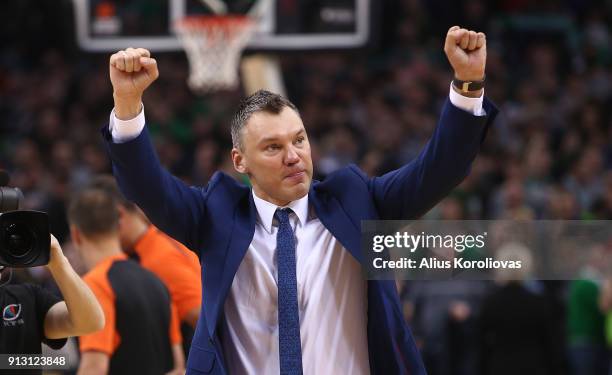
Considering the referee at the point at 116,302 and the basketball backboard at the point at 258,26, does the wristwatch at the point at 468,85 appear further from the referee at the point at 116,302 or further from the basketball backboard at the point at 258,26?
the basketball backboard at the point at 258,26

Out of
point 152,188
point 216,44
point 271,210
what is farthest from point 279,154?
point 216,44

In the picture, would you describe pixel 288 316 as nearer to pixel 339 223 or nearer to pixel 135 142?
pixel 339 223

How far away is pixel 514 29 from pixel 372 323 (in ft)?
43.8

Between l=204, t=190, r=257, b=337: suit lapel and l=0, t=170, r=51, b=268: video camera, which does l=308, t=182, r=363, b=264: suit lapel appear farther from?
l=0, t=170, r=51, b=268: video camera

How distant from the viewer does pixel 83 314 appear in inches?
167

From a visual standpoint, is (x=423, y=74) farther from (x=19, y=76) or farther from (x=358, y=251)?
(x=358, y=251)

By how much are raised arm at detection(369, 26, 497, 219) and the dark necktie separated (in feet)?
1.59

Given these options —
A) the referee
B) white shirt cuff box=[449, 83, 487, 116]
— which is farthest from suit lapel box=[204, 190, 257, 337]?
the referee

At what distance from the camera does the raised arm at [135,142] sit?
3.62 meters

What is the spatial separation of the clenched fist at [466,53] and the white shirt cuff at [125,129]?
3.49ft

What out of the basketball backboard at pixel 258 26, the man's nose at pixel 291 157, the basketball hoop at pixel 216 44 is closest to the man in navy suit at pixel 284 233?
the man's nose at pixel 291 157

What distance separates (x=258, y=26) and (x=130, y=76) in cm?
705

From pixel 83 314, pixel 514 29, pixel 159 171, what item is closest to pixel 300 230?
pixel 159 171

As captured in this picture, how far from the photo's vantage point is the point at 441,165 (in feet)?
11.9
